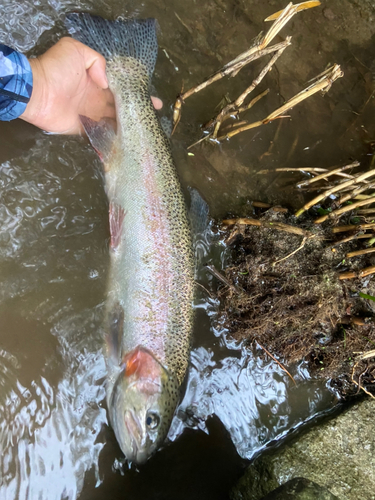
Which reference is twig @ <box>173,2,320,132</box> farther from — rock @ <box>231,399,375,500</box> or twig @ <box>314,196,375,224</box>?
rock @ <box>231,399,375,500</box>

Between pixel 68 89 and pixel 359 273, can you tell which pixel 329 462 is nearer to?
pixel 359 273

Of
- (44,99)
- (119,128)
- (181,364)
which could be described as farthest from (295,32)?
(181,364)

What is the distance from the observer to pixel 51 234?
2.64m

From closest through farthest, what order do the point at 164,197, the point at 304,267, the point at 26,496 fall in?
the point at 26,496, the point at 164,197, the point at 304,267

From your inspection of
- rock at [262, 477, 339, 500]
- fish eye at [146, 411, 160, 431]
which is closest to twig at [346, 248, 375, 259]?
rock at [262, 477, 339, 500]

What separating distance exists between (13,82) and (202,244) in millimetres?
1736

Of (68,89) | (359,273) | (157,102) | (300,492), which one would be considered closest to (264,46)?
(157,102)

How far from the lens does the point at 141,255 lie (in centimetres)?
250

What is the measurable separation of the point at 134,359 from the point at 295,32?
334 cm

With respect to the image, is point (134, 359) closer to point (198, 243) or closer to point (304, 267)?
point (198, 243)

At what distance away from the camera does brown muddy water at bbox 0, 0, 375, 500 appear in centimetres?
241

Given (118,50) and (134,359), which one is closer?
(134,359)

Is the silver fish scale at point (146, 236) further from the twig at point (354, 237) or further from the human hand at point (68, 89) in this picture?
the twig at point (354, 237)

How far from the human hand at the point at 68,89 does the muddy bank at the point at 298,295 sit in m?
1.46
